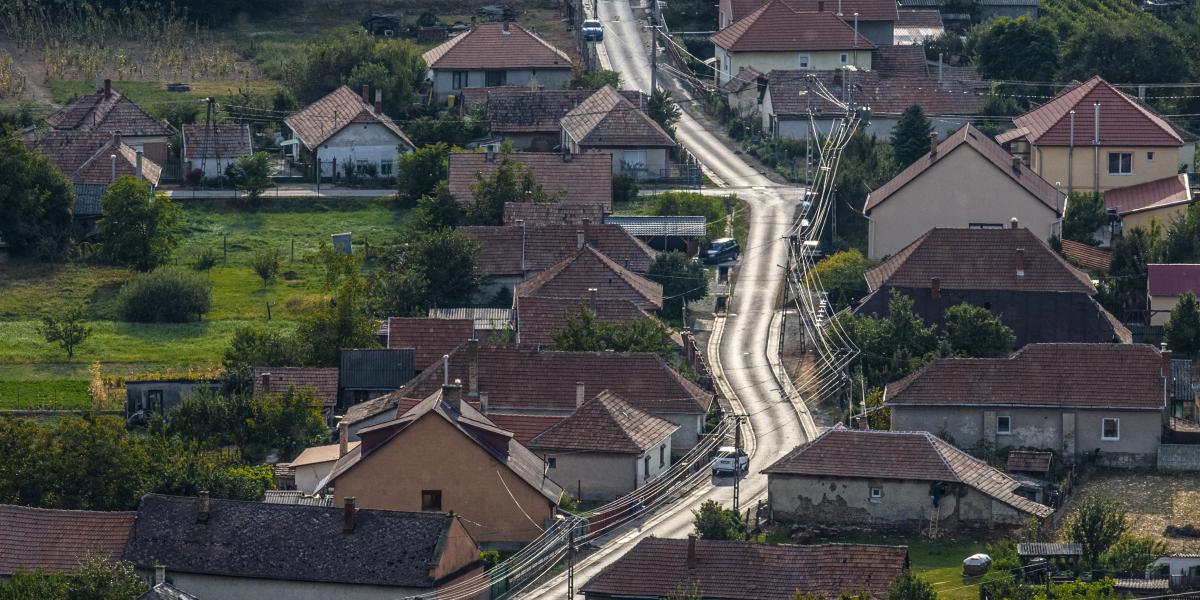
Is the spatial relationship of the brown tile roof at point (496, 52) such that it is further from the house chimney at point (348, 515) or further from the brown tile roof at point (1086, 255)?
the house chimney at point (348, 515)

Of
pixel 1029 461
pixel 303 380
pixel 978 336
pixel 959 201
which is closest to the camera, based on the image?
pixel 1029 461

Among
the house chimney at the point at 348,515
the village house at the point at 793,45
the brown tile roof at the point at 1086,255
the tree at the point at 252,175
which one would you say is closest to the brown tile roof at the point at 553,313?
the brown tile roof at the point at 1086,255

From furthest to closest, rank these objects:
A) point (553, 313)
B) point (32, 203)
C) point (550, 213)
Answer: point (32, 203) < point (550, 213) < point (553, 313)

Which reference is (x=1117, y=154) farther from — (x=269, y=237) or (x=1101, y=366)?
(x=269, y=237)

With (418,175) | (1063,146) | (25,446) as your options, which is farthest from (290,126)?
(25,446)

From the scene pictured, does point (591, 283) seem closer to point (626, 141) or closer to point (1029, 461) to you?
point (1029, 461)

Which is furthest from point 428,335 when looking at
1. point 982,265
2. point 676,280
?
point 982,265
